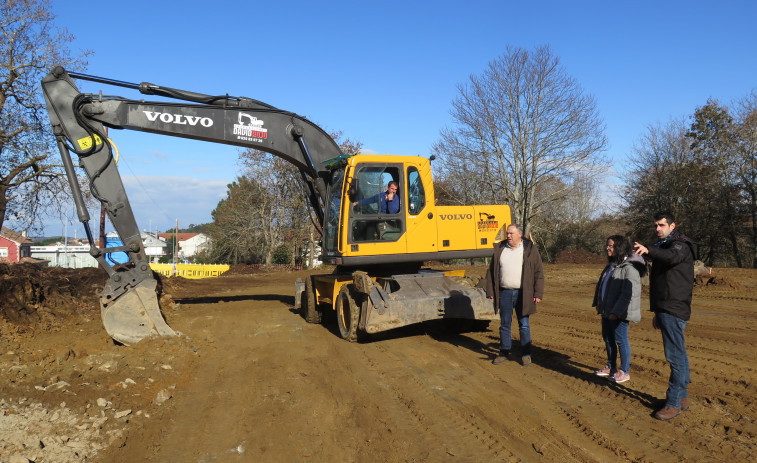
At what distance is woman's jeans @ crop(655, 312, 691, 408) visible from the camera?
442 cm

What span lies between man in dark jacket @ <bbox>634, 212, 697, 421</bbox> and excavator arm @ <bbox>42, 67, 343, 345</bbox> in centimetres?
575

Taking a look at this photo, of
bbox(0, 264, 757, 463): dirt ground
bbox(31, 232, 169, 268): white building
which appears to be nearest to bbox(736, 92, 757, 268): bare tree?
bbox(0, 264, 757, 463): dirt ground

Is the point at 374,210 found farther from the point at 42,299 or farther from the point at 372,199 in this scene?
the point at 42,299

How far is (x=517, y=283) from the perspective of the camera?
641cm

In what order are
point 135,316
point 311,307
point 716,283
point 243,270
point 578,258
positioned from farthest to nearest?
point 243,270 → point 578,258 → point 716,283 → point 311,307 → point 135,316

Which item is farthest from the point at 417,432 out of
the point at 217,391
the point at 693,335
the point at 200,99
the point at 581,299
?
the point at 581,299

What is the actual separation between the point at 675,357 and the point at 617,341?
41.2 inches

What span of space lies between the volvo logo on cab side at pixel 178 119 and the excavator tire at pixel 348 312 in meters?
3.50

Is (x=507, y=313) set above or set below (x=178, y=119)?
below

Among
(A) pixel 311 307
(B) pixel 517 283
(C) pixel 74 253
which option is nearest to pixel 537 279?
(B) pixel 517 283

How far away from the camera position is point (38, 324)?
364 inches

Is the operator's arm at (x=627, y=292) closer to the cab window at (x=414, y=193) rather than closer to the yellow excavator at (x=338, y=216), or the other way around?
the yellow excavator at (x=338, y=216)

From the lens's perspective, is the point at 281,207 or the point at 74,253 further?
the point at 74,253

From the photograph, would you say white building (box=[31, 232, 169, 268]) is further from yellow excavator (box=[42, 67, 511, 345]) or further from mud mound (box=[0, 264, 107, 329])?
yellow excavator (box=[42, 67, 511, 345])
